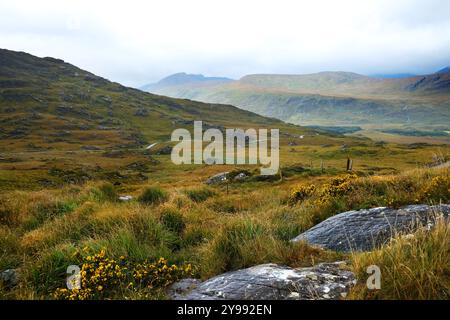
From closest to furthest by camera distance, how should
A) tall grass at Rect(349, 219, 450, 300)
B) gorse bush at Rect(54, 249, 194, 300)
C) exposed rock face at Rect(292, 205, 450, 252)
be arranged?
tall grass at Rect(349, 219, 450, 300) → gorse bush at Rect(54, 249, 194, 300) → exposed rock face at Rect(292, 205, 450, 252)

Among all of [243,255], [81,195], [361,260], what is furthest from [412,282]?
[81,195]

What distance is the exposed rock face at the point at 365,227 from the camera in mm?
7348

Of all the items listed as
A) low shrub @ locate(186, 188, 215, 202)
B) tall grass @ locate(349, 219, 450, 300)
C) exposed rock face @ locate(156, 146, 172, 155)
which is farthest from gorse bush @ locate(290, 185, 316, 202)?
exposed rock face @ locate(156, 146, 172, 155)

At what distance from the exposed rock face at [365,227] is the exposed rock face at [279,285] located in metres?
1.83

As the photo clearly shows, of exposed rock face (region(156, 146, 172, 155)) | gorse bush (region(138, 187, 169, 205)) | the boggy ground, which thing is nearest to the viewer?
the boggy ground

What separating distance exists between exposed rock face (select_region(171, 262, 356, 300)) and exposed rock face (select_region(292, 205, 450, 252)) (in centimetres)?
183

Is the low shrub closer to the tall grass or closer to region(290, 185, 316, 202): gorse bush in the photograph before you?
region(290, 185, 316, 202): gorse bush

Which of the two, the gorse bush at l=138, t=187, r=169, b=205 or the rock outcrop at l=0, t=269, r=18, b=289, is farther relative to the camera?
the gorse bush at l=138, t=187, r=169, b=205

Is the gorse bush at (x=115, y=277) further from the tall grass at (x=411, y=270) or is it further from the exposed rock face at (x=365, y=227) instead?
the tall grass at (x=411, y=270)

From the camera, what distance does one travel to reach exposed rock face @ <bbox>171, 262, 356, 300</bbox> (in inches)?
196

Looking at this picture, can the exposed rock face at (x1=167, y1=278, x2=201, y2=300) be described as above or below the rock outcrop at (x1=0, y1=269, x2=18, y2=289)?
above

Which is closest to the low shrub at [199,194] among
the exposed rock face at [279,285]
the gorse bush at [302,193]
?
the gorse bush at [302,193]

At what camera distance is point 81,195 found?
15.5m
